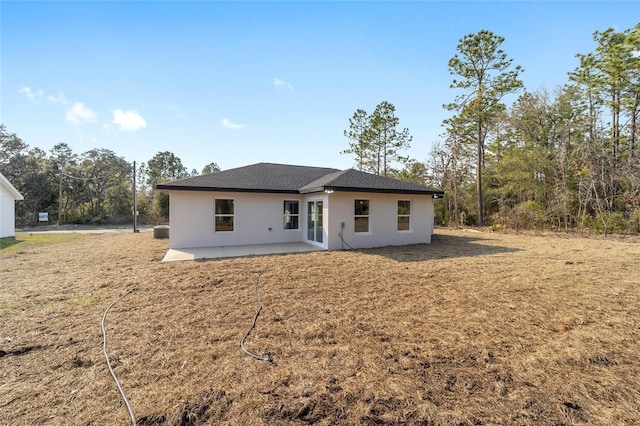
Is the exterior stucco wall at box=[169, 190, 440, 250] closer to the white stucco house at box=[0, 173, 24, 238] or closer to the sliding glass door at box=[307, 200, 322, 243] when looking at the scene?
the sliding glass door at box=[307, 200, 322, 243]

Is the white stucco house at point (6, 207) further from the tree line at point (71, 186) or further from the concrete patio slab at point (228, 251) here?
the concrete patio slab at point (228, 251)

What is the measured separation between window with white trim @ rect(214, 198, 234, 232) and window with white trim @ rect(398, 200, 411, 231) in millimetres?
7174

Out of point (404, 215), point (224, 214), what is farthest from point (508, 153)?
point (224, 214)

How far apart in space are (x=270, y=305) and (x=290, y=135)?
13892 millimetres

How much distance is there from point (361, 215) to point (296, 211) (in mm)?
3102

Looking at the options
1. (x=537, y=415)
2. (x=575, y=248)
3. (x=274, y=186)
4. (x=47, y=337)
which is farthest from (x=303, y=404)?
(x=575, y=248)

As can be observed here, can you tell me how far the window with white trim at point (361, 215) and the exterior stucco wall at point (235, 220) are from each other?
109 inches

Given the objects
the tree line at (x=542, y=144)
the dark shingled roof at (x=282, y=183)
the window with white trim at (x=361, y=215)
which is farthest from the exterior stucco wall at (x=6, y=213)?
the tree line at (x=542, y=144)

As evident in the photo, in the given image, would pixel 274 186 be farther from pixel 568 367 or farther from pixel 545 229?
pixel 545 229

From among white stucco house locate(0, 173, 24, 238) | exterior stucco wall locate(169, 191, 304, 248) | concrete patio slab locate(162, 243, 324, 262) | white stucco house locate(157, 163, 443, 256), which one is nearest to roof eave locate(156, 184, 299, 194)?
white stucco house locate(157, 163, 443, 256)

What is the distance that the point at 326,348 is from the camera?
3270mm

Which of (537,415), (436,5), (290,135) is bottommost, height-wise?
(537,415)

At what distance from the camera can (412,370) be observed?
2824 mm

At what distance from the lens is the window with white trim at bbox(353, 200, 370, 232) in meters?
11.0
